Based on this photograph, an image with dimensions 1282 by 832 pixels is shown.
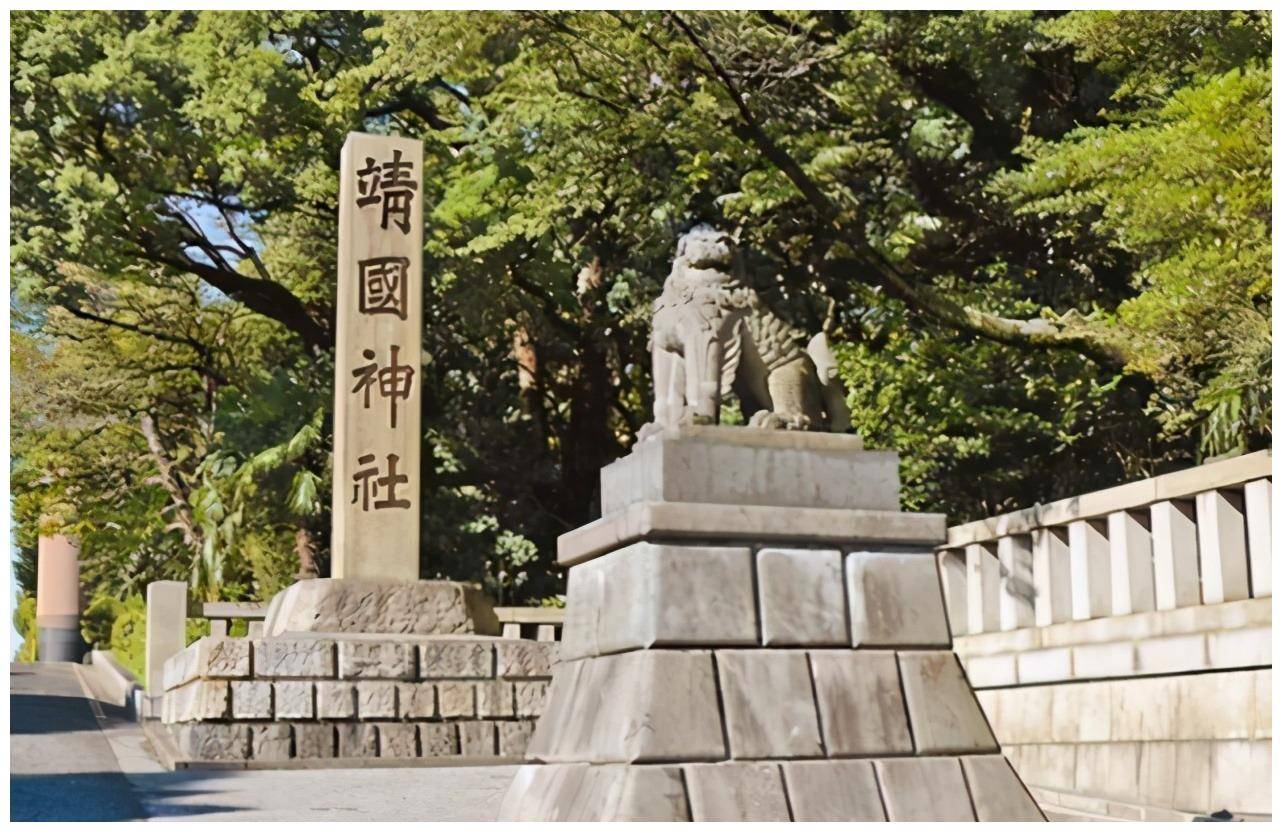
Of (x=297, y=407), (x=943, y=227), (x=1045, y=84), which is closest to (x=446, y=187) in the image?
(x=297, y=407)

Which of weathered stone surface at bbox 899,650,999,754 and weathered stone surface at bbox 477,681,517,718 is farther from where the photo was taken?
weathered stone surface at bbox 477,681,517,718

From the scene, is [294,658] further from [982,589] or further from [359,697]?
[982,589]

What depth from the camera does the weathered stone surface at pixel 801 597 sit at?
5972 millimetres

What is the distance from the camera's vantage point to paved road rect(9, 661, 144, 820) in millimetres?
7277

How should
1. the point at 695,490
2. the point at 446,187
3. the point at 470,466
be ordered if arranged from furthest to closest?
the point at 470,466 → the point at 446,187 → the point at 695,490

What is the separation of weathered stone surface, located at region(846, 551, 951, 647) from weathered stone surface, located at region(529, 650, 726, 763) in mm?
717

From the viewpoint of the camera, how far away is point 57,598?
35.5 m

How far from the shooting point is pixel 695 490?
602 centimetres

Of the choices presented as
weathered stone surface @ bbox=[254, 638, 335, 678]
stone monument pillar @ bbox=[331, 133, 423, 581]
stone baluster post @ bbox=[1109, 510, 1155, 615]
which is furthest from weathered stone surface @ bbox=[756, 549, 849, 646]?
stone monument pillar @ bbox=[331, 133, 423, 581]

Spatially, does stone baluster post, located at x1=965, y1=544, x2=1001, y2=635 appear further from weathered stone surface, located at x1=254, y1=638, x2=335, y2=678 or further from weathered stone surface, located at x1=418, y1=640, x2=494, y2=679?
weathered stone surface, located at x1=254, y1=638, x2=335, y2=678

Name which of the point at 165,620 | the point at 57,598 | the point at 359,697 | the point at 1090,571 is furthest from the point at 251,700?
the point at 57,598

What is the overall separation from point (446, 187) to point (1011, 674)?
13459 mm

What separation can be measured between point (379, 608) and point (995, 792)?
21.6ft
